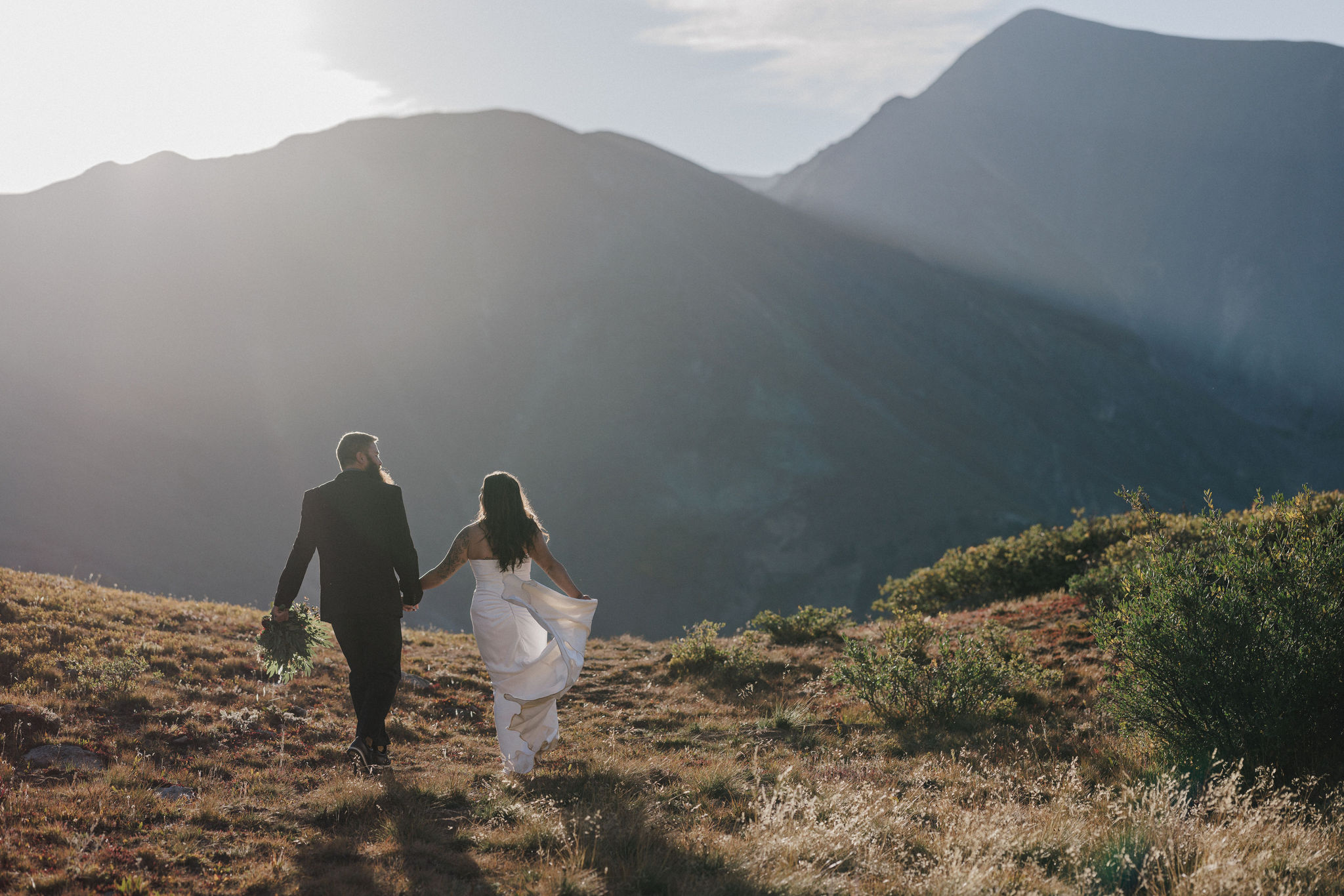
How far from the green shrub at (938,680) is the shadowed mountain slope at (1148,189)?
11417cm

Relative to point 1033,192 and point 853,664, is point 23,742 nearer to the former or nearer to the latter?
point 853,664

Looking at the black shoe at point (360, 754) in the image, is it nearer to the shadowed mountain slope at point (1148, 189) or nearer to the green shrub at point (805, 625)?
the green shrub at point (805, 625)

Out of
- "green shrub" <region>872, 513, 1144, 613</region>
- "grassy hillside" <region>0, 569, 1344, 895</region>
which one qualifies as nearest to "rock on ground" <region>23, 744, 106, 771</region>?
"grassy hillside" <region>0, 569, 1344, 895</region>

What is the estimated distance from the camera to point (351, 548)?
551 centimetres

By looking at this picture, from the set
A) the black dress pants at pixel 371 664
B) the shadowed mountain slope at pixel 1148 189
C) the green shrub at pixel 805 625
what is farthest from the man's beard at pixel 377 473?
the shadowed mountain slope at pixel 1148 189

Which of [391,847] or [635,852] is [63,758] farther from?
[635,852]

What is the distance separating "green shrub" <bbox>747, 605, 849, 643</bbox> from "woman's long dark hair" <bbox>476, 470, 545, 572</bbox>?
20.0 feet

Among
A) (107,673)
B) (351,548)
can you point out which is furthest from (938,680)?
(107,673)

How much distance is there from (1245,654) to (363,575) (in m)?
6.05

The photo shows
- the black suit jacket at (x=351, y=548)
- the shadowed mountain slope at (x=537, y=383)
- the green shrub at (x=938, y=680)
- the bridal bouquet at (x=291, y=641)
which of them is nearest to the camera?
the black suit jacket at (x=351, y=548)

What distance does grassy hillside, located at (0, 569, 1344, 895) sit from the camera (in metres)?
3.70

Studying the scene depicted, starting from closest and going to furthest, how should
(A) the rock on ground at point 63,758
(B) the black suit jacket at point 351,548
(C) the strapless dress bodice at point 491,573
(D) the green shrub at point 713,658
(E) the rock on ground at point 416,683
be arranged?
(A) the rock on ground at point 63,758 < (B) the black suit jacket at point 351,548 < (C) the strapless dress bodice at point 491,573 < (E) the rock on ground at point 416,683 < (D) the green shrub at point 713,658

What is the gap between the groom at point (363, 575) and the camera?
5.49m

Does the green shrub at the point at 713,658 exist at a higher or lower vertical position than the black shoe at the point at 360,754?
lower
